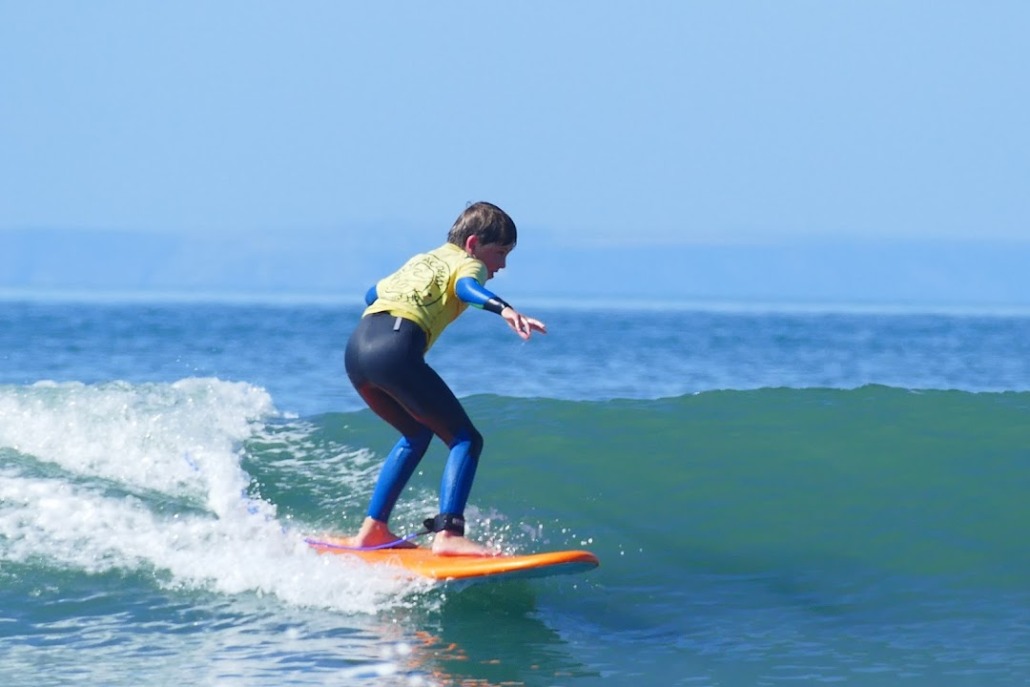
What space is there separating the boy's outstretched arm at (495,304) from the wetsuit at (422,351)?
0.33 feet

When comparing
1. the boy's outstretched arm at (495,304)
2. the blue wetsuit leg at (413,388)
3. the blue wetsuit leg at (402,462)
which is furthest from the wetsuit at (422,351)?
the blue wetsuit leg at (402,462)

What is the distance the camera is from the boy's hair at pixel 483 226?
648 centimetres

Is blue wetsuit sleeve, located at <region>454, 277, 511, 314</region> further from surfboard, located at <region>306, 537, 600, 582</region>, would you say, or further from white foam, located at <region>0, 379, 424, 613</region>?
white foam, located at <region>0, 379, 424, 613</region>

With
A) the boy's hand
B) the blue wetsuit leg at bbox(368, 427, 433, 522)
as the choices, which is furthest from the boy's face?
the blue wetsuit leg at bbox(368, 427, 433, 522)

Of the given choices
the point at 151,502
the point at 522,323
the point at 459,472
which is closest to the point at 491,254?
the point at 522,323

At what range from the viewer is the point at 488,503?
9031mm

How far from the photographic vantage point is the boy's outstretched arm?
18.9 feet

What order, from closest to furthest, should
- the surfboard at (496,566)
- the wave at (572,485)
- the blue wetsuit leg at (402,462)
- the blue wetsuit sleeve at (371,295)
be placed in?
1. the surfboard at (496,566)
2. the blue wetsuit sleeve at (371,295)
3. the blue wetsuit leg at (402,462)
4. the wave at (572,485)

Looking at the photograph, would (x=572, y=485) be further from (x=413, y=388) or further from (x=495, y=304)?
(x=495, y=304)

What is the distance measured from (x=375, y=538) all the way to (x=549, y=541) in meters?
1.63

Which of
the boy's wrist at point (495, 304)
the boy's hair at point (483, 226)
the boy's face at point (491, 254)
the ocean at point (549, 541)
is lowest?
the ocean at point (549, 541)

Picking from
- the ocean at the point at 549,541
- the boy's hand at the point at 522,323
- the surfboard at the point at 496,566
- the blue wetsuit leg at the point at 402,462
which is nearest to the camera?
the boy's hand at the point at 522,323

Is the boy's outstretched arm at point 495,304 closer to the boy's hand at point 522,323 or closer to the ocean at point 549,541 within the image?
the boy's hand at point 522,323

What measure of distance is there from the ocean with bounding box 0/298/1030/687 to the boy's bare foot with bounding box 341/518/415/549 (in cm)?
18
